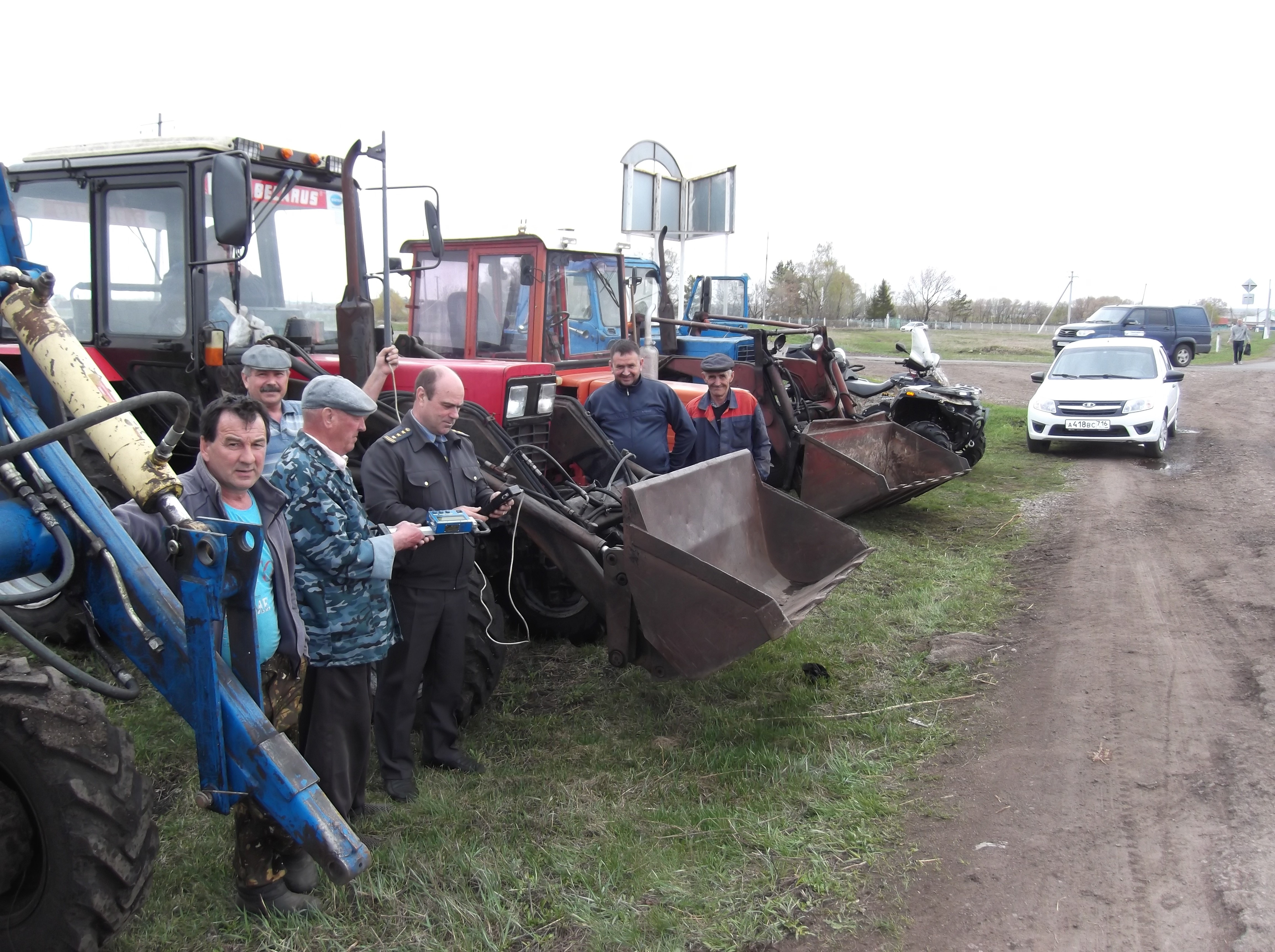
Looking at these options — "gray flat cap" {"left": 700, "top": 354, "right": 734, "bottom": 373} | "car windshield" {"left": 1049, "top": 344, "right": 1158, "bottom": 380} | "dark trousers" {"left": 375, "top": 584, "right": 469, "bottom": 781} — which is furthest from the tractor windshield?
"car windshield" {"left": 1049, "top": 344, "right": 1158, "bottom": 380}

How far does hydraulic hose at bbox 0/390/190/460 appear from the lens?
7.77ft

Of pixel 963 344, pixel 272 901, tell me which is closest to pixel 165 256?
pixel 272 901

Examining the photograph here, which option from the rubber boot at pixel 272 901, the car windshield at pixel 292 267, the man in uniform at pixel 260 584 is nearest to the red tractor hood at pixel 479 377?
the car windshield at pixel 292 267

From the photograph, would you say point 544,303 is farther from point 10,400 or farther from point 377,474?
point 10,400

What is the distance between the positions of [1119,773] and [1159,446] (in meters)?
9.64

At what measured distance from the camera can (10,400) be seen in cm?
268

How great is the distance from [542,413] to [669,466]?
921mm

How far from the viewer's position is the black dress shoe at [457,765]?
4055 mm

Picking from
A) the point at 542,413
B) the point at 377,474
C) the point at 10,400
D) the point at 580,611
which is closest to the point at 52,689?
the point at 10,400

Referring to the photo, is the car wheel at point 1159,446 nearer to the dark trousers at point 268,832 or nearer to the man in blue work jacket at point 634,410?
the man in blue work jacket at point 634,410

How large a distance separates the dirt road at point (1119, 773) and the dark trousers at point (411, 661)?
189 centimetres

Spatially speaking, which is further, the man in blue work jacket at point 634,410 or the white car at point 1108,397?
the white car at point 1108,397

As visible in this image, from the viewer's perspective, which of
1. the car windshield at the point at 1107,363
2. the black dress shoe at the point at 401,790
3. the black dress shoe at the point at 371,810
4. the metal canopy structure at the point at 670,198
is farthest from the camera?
the metal canopy structure at the point at 670,198

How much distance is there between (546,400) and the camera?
574cm
